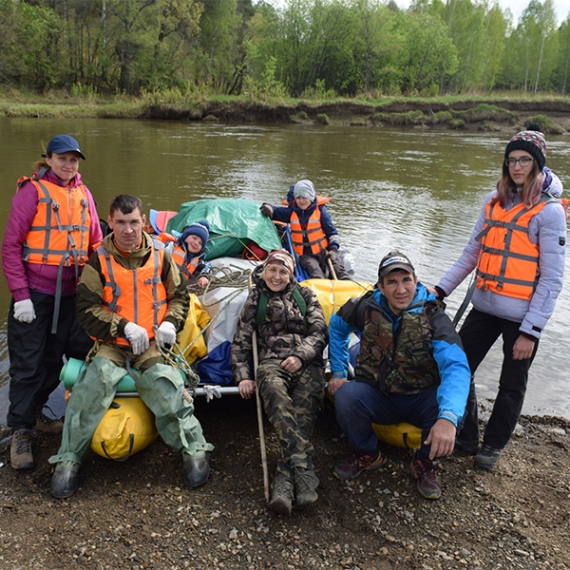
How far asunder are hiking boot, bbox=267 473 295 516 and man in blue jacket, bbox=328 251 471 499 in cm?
46

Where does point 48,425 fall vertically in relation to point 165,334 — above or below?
below

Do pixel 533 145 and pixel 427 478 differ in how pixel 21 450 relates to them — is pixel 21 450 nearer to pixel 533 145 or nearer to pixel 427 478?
pixel 427 478

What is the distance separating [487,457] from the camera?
360 cm

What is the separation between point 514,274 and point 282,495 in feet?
6.54

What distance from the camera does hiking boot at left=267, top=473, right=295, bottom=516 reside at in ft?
9.68

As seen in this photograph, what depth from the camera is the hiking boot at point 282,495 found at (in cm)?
295

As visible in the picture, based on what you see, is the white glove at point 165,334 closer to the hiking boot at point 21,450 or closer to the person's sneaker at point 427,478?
the hiking boot at point 21,450

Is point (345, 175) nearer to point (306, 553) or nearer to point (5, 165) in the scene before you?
point (5, 165)

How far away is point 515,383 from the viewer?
3.52m

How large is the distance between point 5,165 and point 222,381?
42.5 feet

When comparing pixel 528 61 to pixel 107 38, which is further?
pixel 528 61

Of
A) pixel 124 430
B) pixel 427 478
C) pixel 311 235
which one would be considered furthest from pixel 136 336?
pixel 311 235

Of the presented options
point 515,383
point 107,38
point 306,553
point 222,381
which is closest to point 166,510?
point 306,553

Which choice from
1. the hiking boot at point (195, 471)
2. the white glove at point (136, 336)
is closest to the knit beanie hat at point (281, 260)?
the white glove at point (136, 336)
